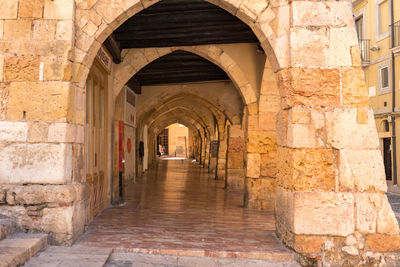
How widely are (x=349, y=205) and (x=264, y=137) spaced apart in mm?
2945

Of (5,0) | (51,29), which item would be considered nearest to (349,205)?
(51,29)

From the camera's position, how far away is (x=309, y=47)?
369 cm

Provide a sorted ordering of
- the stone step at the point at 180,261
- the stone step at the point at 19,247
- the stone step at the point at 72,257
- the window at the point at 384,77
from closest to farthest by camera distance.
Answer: the stone step at the point at 19,247, the stone step at the point at 72,257, the stone step at the point at 180,261, the window at the point at 384,77

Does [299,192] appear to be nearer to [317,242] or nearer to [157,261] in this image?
[317,242]

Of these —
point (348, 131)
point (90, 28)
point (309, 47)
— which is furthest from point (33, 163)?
point (348, 131)

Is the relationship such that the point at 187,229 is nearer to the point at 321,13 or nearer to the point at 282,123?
the point at 282,123

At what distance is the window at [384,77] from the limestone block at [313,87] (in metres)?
10.1

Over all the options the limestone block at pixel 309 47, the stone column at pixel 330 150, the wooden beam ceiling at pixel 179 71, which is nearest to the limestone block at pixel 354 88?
the stone column at pixel 330 150

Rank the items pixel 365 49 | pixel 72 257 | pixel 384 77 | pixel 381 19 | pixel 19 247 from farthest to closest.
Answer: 1. pixel 365 49
2. pixel 384 77
3. pixel 381 19
4. pixel 72 257
5. pixel 19 247

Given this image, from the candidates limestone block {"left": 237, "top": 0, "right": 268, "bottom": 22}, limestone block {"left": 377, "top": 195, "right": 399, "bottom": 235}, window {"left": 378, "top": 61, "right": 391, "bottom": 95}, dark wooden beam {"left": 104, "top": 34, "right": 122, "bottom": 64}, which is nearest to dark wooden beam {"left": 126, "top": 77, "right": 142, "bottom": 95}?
dark wooden beam {"left": 104, "top": 34, "right": 122, "bottom": 64}

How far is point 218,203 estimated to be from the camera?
22.7ft

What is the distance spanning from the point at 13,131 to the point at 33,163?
35 centimetres

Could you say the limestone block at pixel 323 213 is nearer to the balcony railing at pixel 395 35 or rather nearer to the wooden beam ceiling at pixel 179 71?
the wooden beam ceiling at pixel 179 71

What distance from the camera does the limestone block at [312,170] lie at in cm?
354
